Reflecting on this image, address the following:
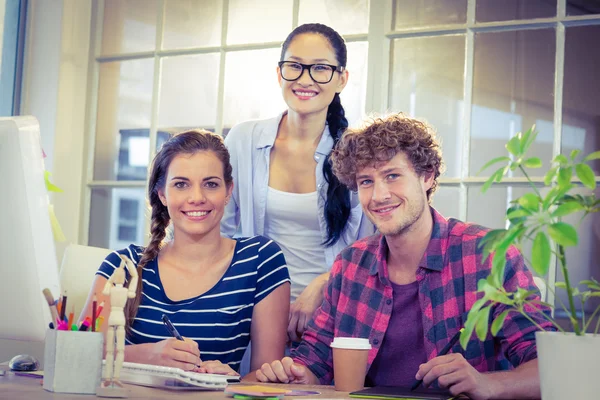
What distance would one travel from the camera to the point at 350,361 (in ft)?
4.82

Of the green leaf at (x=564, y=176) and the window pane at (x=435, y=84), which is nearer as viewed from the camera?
the green leaf at (x=564, y=176)

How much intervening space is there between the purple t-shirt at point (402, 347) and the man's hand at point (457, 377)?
43 centimetres

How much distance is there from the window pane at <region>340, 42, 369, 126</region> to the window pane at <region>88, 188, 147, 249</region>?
43.4 inches

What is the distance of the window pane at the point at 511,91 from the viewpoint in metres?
2.96

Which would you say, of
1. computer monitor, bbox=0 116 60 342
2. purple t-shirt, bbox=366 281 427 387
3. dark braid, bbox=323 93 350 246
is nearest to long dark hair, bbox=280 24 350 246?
dark braid, bbox=323 93 350 246

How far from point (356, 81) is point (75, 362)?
2.32m

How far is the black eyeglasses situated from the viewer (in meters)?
2.47

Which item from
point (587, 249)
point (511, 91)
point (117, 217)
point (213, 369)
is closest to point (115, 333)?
point (213, 369)

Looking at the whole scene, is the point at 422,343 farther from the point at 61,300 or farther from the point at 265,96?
the point at 265,96

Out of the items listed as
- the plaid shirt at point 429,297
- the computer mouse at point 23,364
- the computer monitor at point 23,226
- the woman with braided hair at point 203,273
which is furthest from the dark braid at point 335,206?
the computer monitor at point 23,226

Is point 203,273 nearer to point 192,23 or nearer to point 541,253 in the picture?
point 541,253

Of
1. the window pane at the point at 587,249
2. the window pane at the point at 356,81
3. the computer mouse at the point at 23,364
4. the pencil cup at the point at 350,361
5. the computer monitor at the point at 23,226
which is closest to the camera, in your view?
the computer monitor at the point at 23,226

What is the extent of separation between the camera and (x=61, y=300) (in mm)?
1300

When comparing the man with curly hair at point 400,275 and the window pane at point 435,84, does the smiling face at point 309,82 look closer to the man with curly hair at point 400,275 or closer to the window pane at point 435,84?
the man with curly hair at point 400,275
